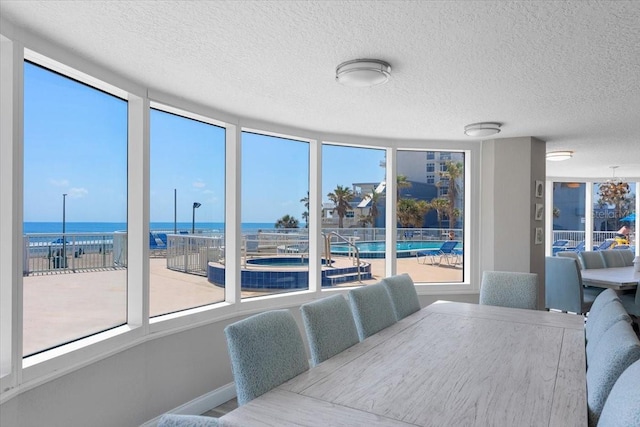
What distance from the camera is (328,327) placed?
7.22ft

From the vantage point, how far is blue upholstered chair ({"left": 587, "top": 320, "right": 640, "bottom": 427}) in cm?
150

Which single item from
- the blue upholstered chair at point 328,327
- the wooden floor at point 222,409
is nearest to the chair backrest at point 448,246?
the blue upholstered chair at point 328,327

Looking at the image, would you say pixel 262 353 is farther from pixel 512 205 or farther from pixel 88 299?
pixel 512 205

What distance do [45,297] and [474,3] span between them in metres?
2.56

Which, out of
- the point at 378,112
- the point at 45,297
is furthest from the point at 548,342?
the point at 45,297

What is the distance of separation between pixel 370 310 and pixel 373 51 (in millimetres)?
1569

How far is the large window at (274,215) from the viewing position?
3.84 metres

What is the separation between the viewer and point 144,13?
1.69 m

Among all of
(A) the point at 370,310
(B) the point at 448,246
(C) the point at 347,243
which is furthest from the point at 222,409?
(B) the point at 448,246

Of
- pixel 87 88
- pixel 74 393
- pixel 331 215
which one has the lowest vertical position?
pixel 74 393

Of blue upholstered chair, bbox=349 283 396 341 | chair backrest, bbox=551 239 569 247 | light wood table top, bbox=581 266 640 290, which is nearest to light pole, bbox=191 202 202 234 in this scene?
blue upholstered chair, bbox=349 283 396 341

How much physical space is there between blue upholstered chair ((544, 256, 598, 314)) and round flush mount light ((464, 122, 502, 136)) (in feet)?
6.70

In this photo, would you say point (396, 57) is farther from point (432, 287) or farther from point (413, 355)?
point (432, 287)

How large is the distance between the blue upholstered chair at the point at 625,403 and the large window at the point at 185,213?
265cm
